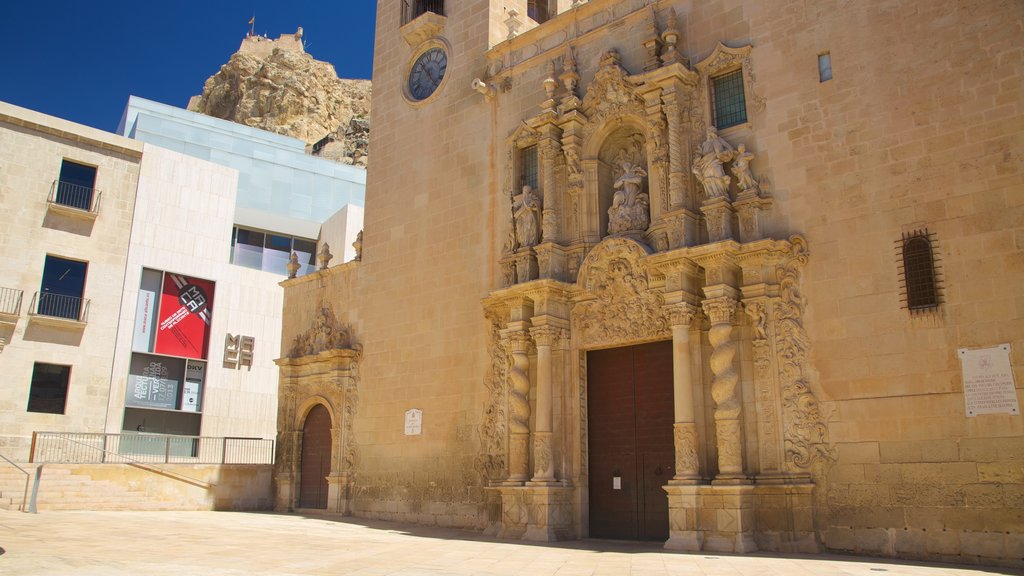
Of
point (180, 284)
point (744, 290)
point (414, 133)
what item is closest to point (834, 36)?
point (744, 290)

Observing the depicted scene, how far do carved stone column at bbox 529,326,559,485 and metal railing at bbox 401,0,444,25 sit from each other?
10.6m

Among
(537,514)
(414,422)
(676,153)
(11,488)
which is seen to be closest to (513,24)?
(676,153)

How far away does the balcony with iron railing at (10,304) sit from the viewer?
24.5 metres

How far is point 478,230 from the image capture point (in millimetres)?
18859

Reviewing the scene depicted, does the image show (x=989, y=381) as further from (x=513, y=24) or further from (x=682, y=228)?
(x=513, y=24)

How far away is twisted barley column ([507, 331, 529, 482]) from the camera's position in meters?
16.1

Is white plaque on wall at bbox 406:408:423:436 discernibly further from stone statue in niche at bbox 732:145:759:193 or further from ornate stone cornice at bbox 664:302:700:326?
stone statue in niche at bbox 732:145:759:193

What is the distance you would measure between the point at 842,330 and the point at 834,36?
5.15 meters

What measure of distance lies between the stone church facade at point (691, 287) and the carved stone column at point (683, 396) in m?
0.05

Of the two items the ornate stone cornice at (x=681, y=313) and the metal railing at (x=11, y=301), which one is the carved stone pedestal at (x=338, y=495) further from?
the metal railing at (x=11, y=301)

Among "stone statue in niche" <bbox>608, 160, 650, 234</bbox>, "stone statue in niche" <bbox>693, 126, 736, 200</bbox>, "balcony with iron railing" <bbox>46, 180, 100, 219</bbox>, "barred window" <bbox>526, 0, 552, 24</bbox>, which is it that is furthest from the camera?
"balcony with iron railing" <bbox>46, 180, 100, 219</bbox>

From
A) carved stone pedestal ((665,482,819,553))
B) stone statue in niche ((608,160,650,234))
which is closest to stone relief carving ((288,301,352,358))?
stone statue in niche ((608,160,650,234))

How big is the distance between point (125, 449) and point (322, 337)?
8.21 m

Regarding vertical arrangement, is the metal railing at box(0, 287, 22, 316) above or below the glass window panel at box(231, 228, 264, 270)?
below
